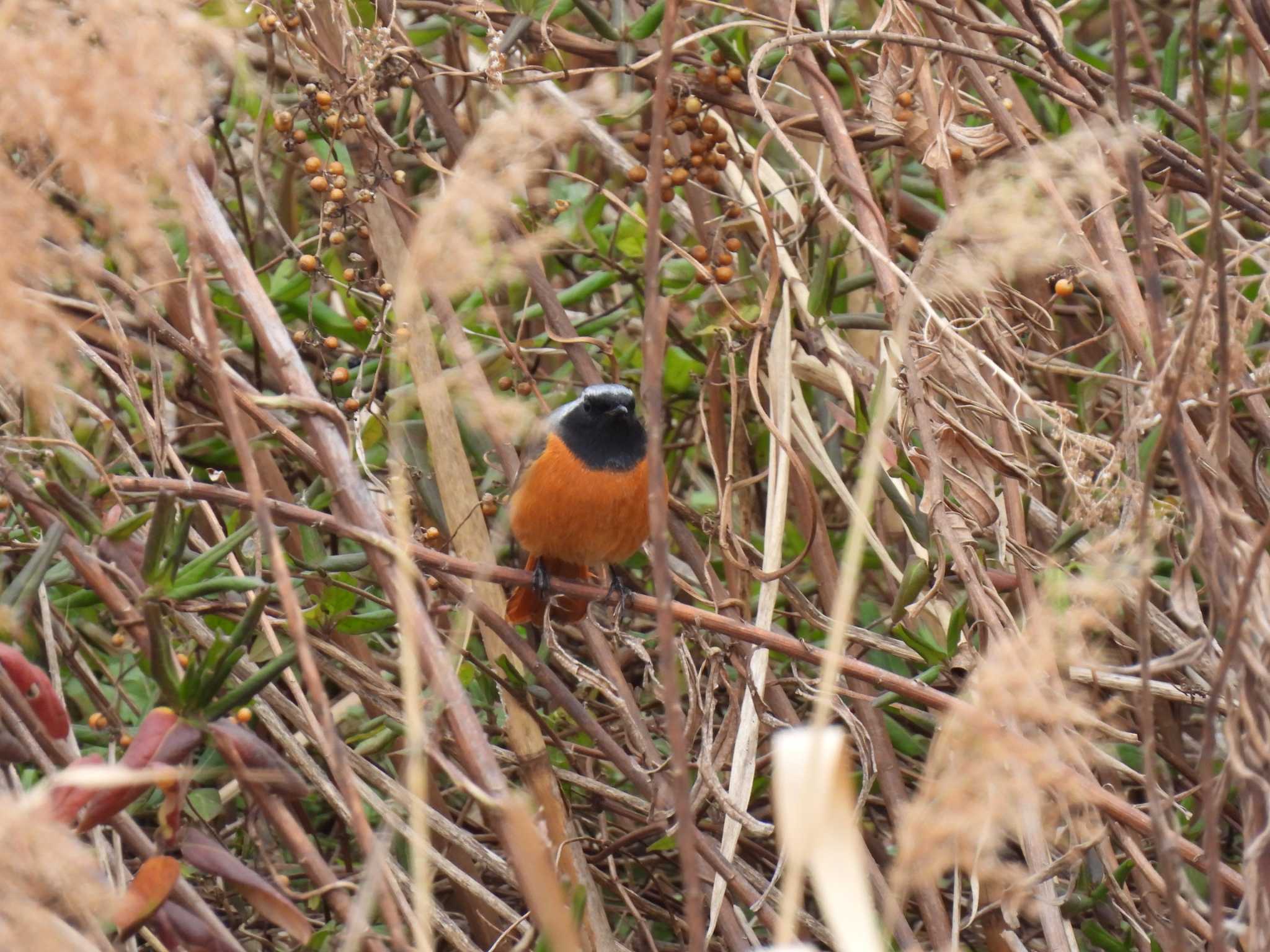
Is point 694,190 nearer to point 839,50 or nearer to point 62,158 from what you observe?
point 839,50

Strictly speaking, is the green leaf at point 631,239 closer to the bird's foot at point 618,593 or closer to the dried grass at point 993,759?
the bird's foot at point 618,593

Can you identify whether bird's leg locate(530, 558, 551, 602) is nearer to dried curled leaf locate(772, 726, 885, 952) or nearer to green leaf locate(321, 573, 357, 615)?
green leaf locate(321, 573, 357, 615)

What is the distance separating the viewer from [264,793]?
6.64ft

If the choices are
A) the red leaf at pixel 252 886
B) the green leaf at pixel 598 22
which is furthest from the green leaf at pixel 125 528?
the green leaf at pixel 598 22

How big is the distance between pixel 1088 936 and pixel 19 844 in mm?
2729

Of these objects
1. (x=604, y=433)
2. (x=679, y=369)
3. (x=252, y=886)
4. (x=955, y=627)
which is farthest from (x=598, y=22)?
(x=252, y=886)

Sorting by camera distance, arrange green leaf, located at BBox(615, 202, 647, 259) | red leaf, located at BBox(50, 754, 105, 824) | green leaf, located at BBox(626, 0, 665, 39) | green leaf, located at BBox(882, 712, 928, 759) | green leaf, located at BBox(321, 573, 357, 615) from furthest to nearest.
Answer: green leaf, located at BBox(615, 202, 647, 259) → green leaf, located at BBox(882, 712, 928, 759) → green leaf, located at BBox(626, 0, 665, 39) → green leaf, located at BBox(321, 573, 357, 615) → red leaf, located at BBox(50, 754, 105, 824)

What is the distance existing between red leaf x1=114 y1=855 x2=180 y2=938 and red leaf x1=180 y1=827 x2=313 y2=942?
0.32 ft

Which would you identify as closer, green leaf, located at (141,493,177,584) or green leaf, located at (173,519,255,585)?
green leaf, located at (141,493,177,584)

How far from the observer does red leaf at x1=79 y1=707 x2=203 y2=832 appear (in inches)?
75.0

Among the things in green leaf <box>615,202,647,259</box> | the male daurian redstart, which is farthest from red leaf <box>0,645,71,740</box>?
green leaf <box>615,202,647,259</box>

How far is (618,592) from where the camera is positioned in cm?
387

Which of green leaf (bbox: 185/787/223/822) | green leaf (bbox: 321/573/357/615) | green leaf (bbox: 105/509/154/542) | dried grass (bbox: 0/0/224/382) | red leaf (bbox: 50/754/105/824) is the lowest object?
green leaf (bbox: 185/787/223/822)

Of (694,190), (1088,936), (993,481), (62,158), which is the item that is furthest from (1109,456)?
(62,158)
